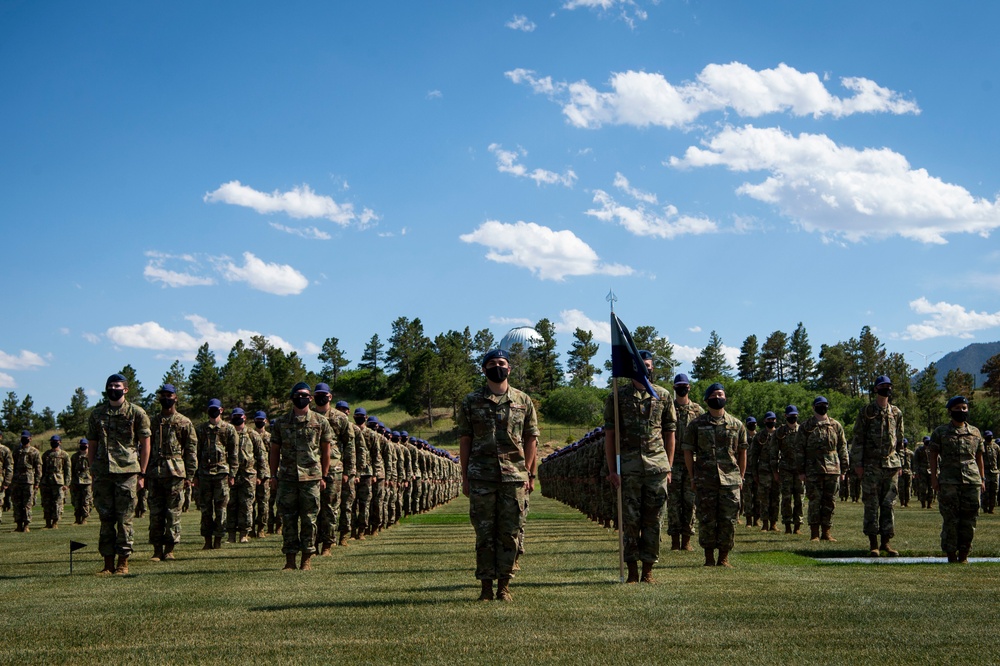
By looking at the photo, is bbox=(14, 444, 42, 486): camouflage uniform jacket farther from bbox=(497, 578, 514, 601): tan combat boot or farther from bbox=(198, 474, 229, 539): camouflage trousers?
bbox=(497, 578, 514, 601): tan combat boot

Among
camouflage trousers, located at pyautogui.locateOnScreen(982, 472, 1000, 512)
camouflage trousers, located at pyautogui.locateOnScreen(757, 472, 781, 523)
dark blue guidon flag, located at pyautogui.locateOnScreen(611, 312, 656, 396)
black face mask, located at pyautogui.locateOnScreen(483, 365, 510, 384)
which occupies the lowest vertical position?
camouflage trousers, located at pyautogui.locateOnScreen(982, 472, 1000, 512)

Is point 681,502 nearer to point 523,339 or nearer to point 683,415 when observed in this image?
point 683,415

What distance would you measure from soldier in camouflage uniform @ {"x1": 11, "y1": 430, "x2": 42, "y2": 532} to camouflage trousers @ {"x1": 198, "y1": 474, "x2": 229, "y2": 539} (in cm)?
1056

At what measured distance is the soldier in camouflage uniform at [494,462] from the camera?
365 inches

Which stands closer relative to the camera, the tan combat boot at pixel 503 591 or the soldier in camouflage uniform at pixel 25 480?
the tan combat boot at pixel 503 591

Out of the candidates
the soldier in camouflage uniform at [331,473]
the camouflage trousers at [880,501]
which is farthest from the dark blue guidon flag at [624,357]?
the camouflage trousers at [880,501]

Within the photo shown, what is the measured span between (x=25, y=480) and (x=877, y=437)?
22648 millimetres

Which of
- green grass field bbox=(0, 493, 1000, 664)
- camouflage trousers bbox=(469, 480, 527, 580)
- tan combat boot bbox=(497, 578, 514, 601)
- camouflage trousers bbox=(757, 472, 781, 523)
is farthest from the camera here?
camouflage trousers bbox=(757, 472, 781, 523)

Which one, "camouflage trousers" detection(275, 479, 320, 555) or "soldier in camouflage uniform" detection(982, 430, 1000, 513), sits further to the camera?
"soldier in camouflage uniform" detection(982, 430, 1000, 513)

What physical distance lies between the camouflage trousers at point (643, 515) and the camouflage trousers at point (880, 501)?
5.10 m

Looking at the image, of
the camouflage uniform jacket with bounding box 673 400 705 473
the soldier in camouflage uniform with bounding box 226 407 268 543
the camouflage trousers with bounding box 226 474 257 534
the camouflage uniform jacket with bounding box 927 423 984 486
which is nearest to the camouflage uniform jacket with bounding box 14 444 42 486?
the soldier in camouflage uniform with bounding box 226 407 268 543

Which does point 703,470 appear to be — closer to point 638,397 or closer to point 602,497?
point 638,397

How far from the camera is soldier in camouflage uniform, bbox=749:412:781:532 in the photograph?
20.5 meters

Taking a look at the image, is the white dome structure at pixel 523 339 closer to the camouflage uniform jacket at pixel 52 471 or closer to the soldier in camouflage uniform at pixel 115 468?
the camouflage uniform jacket at pixel 52 471
